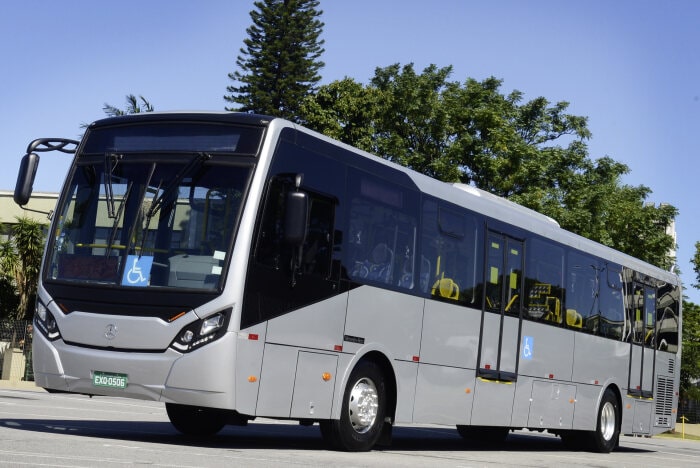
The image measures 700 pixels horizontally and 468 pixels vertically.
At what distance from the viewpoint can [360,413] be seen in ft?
42.8

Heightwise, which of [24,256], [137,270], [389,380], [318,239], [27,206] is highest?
[27,206]

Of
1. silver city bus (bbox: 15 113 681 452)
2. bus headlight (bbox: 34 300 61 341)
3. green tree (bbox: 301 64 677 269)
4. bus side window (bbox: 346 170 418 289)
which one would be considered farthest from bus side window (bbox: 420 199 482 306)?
green tree (bbox: 301 64 677 269)

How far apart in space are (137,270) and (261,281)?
4.06 ft

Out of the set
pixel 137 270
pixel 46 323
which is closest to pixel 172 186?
pixel 137 270

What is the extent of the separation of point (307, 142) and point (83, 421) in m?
5.52

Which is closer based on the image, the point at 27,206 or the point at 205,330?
the point at 205,330

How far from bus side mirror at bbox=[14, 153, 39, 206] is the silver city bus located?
0.05ft

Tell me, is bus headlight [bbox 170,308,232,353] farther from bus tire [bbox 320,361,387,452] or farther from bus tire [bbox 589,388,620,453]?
bus tire [bbox 589,388,620,453]

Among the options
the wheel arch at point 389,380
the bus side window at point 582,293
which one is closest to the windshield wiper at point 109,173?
the wheel arch at point 389,380

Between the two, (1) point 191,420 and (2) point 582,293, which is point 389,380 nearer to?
(1) point 191,420

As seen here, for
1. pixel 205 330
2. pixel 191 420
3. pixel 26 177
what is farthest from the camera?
pixel 191 420

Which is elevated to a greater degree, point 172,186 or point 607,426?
point 172,186

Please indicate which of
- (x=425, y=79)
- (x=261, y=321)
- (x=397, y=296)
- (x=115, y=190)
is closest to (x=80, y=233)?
(x=115, y=190)

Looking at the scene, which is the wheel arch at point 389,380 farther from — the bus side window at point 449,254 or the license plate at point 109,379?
the license plate at point 109,379
